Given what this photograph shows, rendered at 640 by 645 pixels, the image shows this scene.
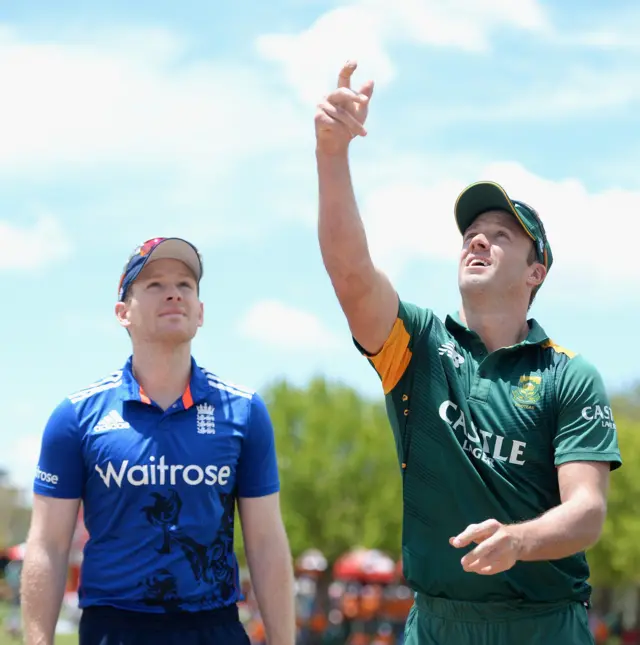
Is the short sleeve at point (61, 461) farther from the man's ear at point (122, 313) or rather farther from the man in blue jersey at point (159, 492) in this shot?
the man's ear at point (122, 313)

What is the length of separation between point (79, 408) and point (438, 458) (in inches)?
66.7

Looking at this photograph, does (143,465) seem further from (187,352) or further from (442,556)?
(442,556)

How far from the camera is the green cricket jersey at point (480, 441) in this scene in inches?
150

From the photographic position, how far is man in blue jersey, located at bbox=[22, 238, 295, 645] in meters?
4.50

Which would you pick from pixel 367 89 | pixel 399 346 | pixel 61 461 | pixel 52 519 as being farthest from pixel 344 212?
pixel 52 519

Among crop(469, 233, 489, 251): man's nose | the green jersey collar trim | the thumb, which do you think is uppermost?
the thumb

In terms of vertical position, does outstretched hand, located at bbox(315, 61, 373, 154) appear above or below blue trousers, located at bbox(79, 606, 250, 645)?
above

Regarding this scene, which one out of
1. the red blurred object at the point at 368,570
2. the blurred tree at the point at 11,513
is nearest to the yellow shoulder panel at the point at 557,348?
the red blurred object at the point at 368,570

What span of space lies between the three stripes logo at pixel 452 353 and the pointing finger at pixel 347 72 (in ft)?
3.37

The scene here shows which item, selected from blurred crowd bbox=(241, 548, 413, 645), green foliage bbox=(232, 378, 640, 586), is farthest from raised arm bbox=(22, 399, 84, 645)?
green foliage bbox=(232, 378, 640, 586)

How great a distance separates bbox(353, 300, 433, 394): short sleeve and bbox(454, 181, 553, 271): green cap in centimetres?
54


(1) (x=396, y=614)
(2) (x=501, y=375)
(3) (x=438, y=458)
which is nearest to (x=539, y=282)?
(2) (x=501, y=375)

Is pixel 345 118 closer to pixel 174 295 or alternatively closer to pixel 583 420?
pixel 583 420

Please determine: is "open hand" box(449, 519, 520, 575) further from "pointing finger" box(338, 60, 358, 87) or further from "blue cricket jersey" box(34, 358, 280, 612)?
"blue cricket jersey" box(34, 358, 280, 612)
